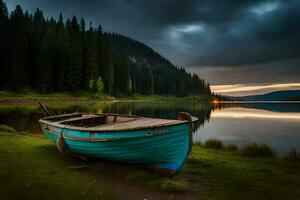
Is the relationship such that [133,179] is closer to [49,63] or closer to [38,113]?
[38,113]

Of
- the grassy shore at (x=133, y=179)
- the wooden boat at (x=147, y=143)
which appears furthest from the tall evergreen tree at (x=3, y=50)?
the wooden boat at (x=147, y=143)

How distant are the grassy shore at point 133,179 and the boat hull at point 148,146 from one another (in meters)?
0.59

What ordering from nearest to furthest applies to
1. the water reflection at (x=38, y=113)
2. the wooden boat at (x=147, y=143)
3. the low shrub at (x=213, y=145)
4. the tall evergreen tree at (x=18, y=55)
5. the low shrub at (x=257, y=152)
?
the wooden boat at (x=147, y=143)
the low shrub at (x=257, y=152)
the low shrub at (x=213, y=145)
the water reflection at (x=38, y=113)
the tall evergreen tree at (x=18, y=55)

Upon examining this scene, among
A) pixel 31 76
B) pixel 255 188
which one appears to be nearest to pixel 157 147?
pixel 255 188

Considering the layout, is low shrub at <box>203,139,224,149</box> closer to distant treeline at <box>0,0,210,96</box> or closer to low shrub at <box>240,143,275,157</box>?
low shrub at <box>240,143,275,157</box>

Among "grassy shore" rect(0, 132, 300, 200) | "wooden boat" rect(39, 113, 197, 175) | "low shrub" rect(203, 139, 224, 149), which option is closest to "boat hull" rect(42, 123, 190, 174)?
"wooden boat" rect(39, 113, 197, 175)

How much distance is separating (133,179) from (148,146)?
1.39 metres

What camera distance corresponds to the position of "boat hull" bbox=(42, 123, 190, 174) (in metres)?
8.25

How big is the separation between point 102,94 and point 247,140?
65.5m

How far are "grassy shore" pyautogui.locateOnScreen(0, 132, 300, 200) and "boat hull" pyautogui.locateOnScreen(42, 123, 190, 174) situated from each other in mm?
594

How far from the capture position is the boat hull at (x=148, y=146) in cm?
825

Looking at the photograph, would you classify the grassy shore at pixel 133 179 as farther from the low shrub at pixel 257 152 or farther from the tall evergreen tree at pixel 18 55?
the tall evergreen tree at pixel 18 55

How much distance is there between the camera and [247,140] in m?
20.8

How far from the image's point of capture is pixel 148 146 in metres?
8.37
